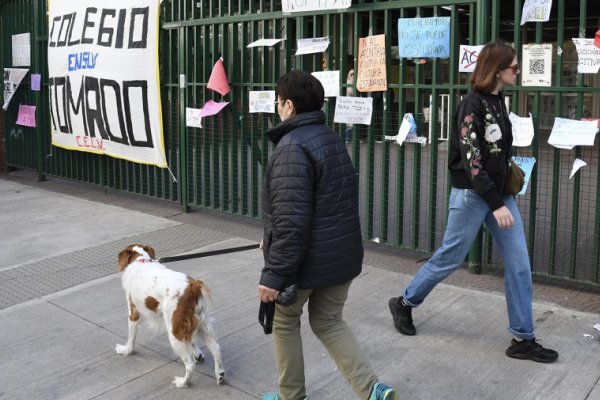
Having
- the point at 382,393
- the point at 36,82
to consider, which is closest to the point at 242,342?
the point at 382,393

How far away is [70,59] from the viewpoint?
9594 millimetres

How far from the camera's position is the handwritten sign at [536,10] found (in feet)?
16.7

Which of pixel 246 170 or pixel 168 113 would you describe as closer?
pixel 246 170

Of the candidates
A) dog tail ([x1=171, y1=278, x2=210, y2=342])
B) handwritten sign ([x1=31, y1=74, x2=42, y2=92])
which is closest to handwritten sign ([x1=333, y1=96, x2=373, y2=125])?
dog tail ([x1=171, y1=278, x2=210, y2=342])

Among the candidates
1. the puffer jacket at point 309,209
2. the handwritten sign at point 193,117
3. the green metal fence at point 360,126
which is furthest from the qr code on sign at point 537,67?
the handwritten sign at point 193,117

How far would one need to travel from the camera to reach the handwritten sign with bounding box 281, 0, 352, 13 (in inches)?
247

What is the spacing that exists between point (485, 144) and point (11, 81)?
9.60m

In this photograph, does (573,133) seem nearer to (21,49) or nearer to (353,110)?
(353,110)

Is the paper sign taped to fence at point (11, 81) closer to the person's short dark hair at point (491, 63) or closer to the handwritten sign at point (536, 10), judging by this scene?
the handwritten sign at point (536, 10)

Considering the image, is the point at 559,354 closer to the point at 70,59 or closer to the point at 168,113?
the point at 168,113

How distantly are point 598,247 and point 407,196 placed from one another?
13.7 feet

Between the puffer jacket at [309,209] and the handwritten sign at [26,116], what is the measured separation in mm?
8826

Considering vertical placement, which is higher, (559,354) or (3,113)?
(3,113)

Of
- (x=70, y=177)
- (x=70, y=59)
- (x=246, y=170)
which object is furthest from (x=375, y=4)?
(x=70, y=177)
